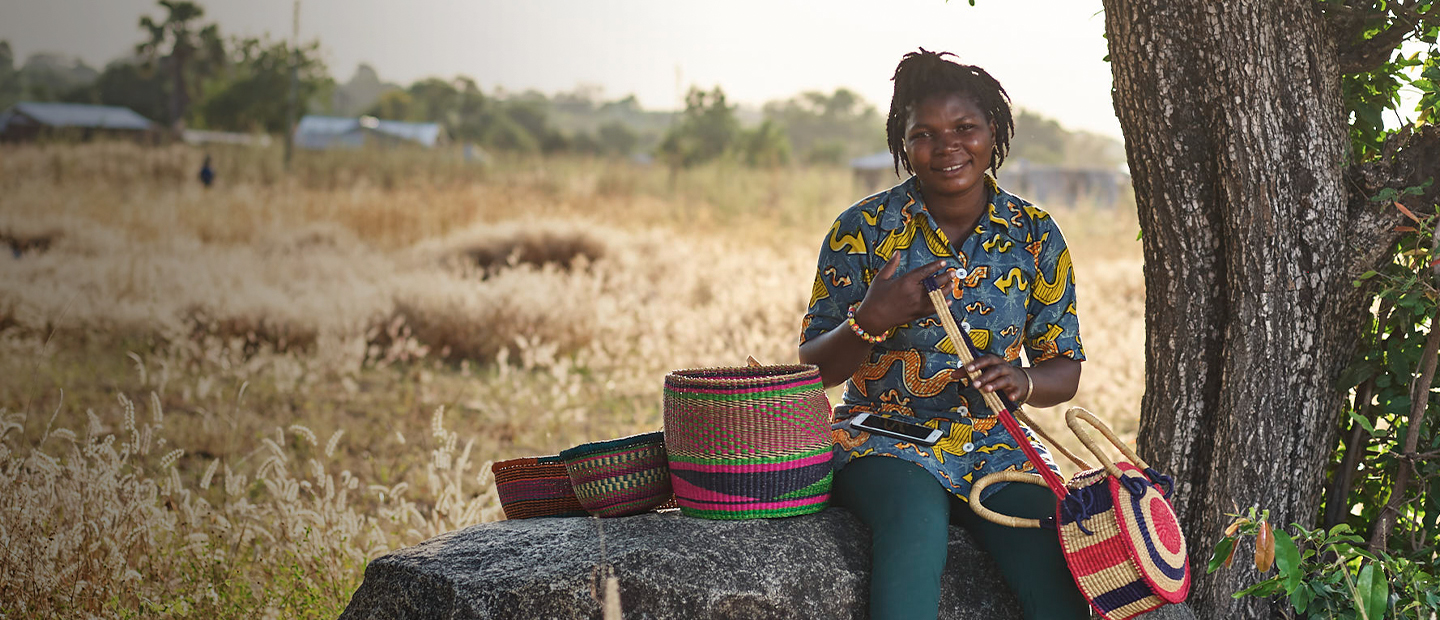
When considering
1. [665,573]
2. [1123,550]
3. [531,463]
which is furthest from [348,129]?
[1123,550]

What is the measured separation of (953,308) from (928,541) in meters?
0.64

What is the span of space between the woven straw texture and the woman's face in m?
0.80

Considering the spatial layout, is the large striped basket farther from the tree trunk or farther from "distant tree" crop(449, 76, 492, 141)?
"distant tree" crop(449, 76, 492, 141)

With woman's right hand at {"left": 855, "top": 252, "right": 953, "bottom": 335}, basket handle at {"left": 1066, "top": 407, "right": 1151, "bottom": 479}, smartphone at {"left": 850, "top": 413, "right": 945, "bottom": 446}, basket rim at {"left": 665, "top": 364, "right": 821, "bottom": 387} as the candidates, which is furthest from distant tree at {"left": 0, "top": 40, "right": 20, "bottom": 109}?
basket handle at {"left": 1066, "top": 407, "right": 1151, "bottom": 479}

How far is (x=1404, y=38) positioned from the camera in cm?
320

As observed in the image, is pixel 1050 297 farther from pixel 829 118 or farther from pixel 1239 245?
pixel 829 118

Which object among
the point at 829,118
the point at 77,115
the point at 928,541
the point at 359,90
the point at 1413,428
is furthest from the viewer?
the point at 359,90

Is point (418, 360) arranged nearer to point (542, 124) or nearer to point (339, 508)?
point (339, 508)

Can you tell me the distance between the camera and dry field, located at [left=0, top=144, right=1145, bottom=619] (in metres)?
3.80

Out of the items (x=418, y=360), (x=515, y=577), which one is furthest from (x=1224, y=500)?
(x=418, y=360)

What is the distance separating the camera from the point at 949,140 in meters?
2.78

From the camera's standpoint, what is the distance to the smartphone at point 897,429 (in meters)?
2.79

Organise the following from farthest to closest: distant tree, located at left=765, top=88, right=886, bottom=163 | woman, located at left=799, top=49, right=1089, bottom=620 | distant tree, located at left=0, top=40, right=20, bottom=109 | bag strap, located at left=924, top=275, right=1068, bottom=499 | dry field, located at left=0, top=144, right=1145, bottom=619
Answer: distant tree, located at left=765, top=88, right=886, bottom=163
distant tree, located at left=0, top=40, right=20, bottom=109
dry field, located at left=0, top=144, right=1145, bottom=619
woman, located at left=799, top=49, right=1089, bottom=620
bag strap, located at left=924, top=275, right=1068, bottom=499

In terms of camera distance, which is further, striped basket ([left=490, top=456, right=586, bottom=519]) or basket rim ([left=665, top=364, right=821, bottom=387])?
striped basket ([left=490, top=456, right=586, bottom=519])
